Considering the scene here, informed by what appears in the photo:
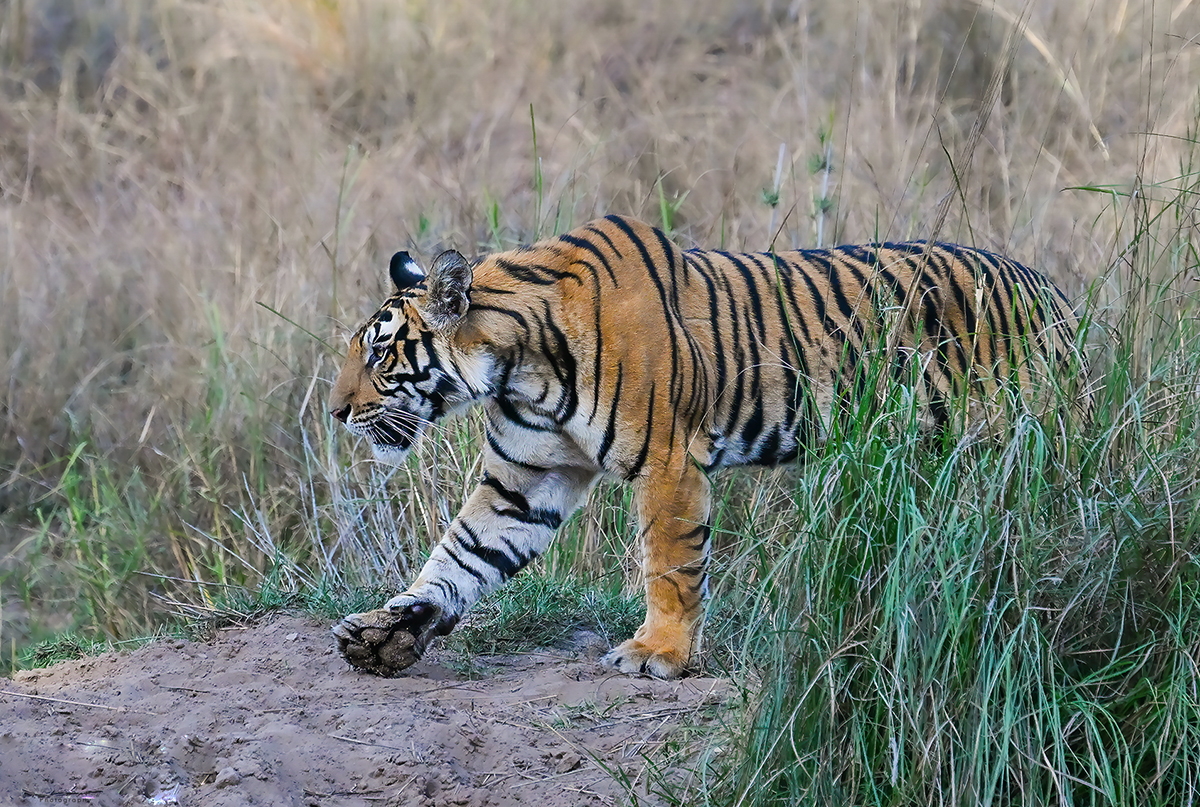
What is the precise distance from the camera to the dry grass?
589 centimetres

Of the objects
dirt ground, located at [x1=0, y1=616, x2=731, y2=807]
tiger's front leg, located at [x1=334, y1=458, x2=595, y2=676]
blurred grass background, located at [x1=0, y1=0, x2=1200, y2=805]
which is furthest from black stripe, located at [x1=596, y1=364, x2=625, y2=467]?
dirt ground, located at [x1=0, y1=616, x2=731, y2=807]

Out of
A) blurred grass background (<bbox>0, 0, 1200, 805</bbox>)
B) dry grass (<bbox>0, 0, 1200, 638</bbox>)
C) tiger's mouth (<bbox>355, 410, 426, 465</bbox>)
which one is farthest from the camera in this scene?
dry grass (<bbox>0, 0, 1200, 638</bbox>)

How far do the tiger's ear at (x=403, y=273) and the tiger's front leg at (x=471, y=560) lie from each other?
0.60 metres

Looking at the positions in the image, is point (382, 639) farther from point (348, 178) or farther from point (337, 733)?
point (348, 178)

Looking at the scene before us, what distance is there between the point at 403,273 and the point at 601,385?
29.2 inches

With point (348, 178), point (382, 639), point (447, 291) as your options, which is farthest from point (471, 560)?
point (348, 178)

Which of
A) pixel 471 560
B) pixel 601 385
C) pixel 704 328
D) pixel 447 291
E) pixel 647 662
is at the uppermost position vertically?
pixel 447 291

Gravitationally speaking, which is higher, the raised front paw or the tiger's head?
the tiger's head

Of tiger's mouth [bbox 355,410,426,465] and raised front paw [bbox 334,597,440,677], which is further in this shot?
tiger's mouth [bbox 355,410,426,465]

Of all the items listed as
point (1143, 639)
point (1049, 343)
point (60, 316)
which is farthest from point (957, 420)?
point (60, 316)

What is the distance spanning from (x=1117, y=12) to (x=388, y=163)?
15.3 feet

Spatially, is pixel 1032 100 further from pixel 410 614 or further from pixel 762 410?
pixel 410 614

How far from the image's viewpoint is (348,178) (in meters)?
7.88

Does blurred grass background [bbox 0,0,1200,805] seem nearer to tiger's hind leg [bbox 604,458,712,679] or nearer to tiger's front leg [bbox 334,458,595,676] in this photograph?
tiger's hind leg [bbox 604,458,712,679]
